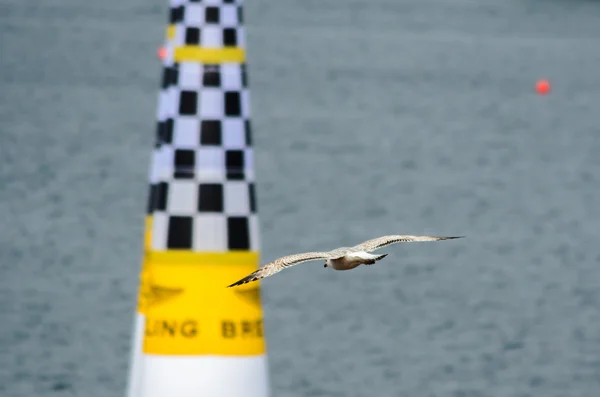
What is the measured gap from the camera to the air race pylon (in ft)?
13.0

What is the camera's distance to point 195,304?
396cm

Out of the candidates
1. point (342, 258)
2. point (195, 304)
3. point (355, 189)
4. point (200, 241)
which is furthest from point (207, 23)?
point (355, 189)

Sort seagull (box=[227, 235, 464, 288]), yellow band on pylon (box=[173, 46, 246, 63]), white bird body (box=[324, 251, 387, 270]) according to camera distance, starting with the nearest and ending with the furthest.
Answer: seagull (box=[227, 235, 464, 288])
white bird body (box=[324, 251, 387, 270])
yellow band on pylon (box=[173, 46, 246, 63])

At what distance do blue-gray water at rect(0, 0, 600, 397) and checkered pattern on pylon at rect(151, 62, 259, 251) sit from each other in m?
1.73

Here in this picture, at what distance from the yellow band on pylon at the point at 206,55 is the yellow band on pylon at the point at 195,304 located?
2.44 ft

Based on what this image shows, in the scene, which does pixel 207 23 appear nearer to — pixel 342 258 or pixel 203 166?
pixel 203 166

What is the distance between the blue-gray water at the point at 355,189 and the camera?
19.5 ft

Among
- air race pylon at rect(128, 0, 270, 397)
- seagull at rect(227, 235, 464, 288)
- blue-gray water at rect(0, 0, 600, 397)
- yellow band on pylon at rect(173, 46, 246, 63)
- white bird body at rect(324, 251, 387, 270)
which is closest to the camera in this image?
seagull at rect(227, 235, 464, 288)

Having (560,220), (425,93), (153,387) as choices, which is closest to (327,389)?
(153,387)

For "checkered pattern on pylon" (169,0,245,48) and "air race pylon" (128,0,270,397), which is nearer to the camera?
"air race pylon" (128,0,270,397)

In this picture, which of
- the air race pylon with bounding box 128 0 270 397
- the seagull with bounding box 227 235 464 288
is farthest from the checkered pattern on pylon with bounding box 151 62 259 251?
the seagull with bounding box 227 235 464 288

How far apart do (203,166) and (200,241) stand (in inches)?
10.9

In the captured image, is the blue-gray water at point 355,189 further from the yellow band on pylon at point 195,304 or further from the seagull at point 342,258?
the seagull at point 342,258

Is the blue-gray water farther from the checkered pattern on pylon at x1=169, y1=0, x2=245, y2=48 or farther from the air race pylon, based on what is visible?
the checkered pattern on pylon at x1=169, y1=0, x2=245, y2=48
